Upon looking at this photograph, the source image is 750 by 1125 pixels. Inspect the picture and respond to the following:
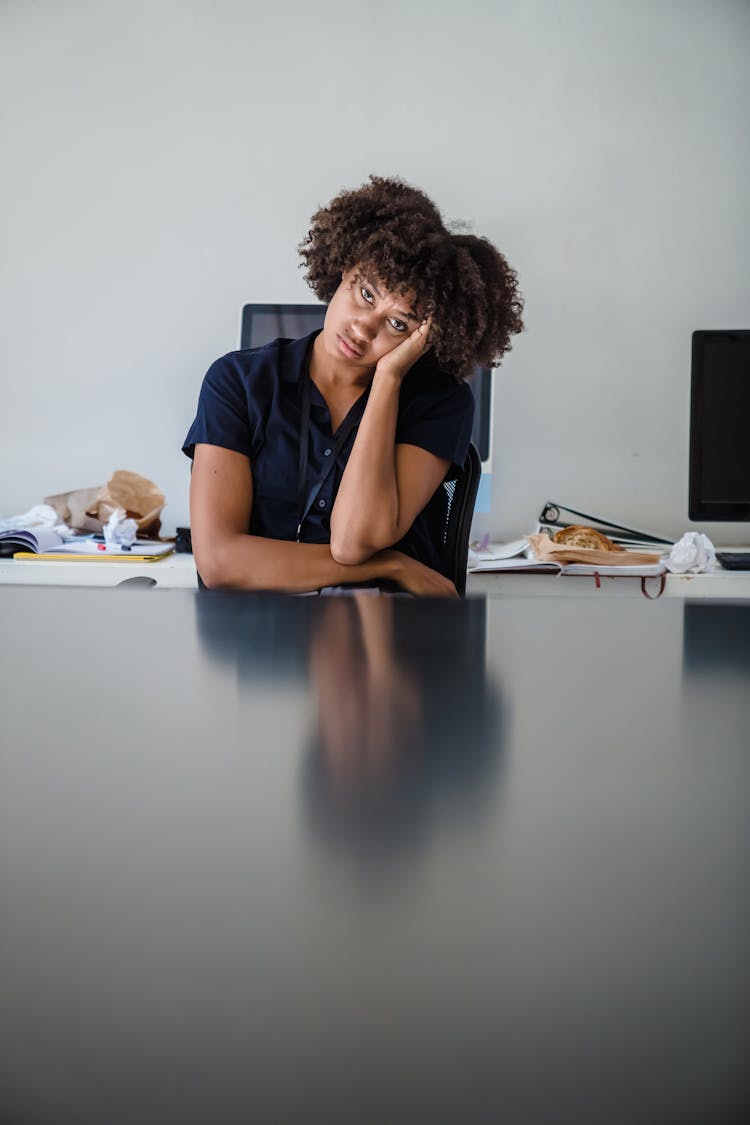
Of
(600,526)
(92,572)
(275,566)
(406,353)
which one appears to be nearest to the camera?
(275,566)

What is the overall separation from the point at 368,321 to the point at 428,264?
148 millimetres

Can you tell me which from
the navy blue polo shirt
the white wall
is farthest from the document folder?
the navy blue polo shirt

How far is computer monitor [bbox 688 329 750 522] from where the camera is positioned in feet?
7.38

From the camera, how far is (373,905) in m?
0.16

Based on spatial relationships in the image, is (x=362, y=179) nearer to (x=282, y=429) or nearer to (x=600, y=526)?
(x=600, y=526)

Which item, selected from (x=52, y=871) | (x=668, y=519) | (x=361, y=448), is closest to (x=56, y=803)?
(x=52, y=871)

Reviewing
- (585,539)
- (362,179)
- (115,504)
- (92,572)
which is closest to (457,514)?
→ (585,539)

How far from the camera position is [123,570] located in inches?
82.4

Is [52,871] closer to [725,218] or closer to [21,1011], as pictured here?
[21,1011]

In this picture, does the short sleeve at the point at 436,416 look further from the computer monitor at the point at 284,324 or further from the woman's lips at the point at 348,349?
the computer monitor at the point at 284,324

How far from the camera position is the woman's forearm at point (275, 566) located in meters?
1.58

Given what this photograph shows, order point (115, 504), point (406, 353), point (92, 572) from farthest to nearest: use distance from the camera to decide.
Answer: point (115, 504), point (92, 572), point (406, 353)

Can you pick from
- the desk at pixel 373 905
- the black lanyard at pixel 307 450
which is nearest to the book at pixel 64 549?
the black lanyard at pixel 307 450

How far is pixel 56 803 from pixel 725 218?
2979 millimetres
